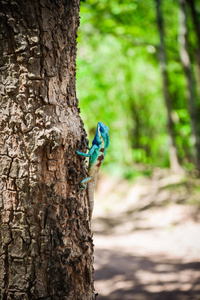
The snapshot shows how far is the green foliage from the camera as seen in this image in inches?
415

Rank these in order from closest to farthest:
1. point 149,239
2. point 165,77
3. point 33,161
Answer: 1. point 33,161
2. point 149,239
3. point 165,77

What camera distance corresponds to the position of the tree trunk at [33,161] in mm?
1868

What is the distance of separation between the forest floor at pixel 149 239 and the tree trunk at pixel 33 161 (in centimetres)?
264

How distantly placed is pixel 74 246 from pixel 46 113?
3.36 feet

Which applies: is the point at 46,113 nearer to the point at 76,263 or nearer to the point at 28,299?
the point at 76,263

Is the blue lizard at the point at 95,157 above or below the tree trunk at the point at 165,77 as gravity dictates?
below

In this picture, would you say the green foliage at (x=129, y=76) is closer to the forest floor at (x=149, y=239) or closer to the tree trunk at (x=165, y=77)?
the tree trunk at (x=165, y=77)

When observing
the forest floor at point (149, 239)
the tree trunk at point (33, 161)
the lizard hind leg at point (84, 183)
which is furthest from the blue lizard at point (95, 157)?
the forest floor at point (149, 239)

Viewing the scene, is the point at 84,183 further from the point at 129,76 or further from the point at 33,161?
the point at 129,76

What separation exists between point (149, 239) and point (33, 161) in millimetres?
6016

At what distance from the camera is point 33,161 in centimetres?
191

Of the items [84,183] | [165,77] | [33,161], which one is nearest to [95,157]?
[84,183]

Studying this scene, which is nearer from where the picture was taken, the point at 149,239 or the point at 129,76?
the point at 149,239

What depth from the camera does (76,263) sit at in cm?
201
